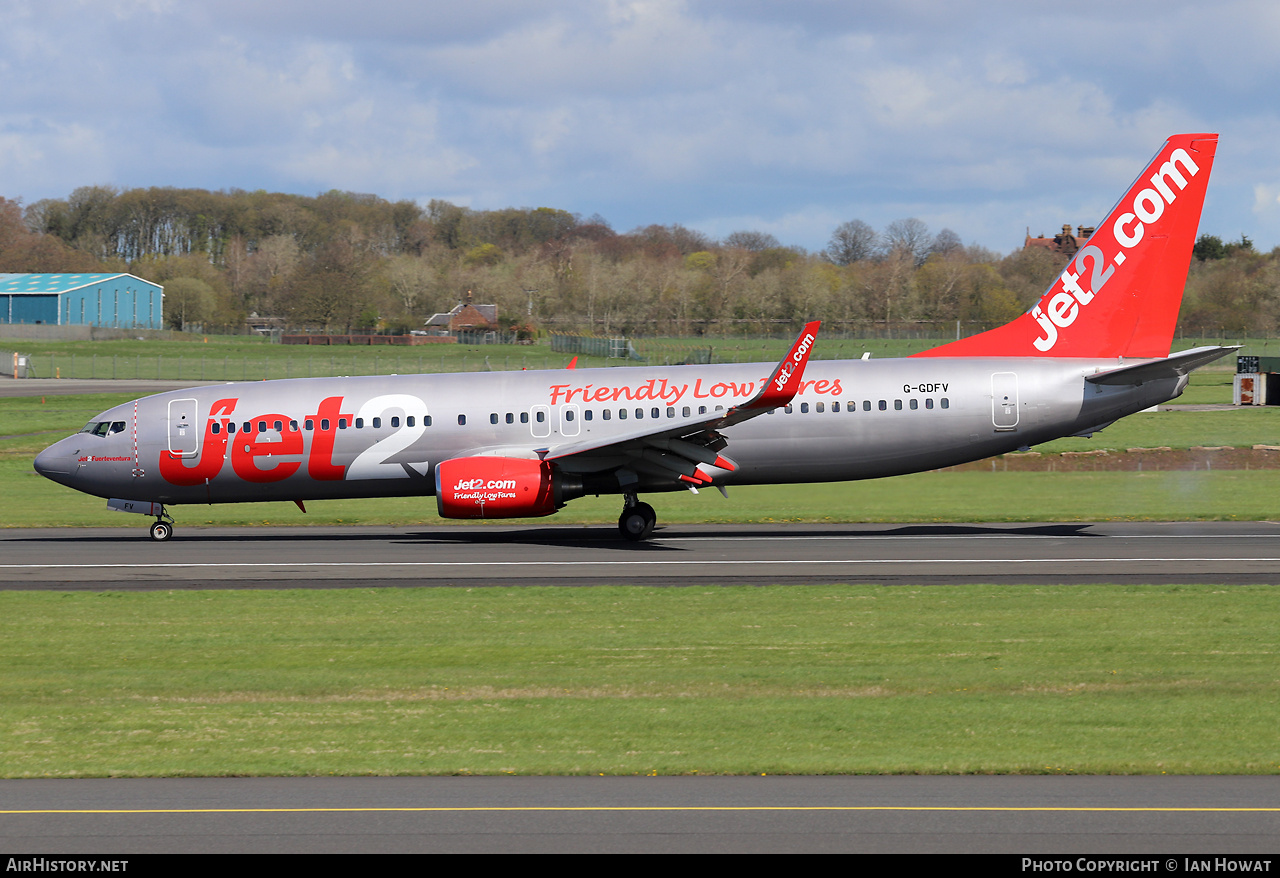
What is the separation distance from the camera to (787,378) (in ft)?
88.0

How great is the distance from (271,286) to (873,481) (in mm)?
176996

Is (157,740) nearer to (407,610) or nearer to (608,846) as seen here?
(608,846)

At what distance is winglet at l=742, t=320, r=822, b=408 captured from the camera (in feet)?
87.4

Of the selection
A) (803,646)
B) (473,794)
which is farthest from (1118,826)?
(803,646)

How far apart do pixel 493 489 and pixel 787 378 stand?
6.97 metres

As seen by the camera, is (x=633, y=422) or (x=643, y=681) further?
(x=633, y=422)

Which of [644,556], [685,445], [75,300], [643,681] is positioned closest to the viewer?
[643,681]

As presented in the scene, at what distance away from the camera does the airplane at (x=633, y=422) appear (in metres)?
29.6

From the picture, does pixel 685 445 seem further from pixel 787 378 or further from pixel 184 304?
pixel 184 304

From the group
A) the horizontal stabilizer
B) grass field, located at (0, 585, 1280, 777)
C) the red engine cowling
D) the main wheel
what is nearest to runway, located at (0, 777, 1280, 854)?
grass field, located at (0, 585, 1280, 777)

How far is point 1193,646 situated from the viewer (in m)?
16.9

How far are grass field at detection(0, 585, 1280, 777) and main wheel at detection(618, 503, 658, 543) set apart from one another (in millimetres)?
7207

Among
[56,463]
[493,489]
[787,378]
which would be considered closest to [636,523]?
[493,489]

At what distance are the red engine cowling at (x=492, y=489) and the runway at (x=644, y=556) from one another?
0.92 meters
